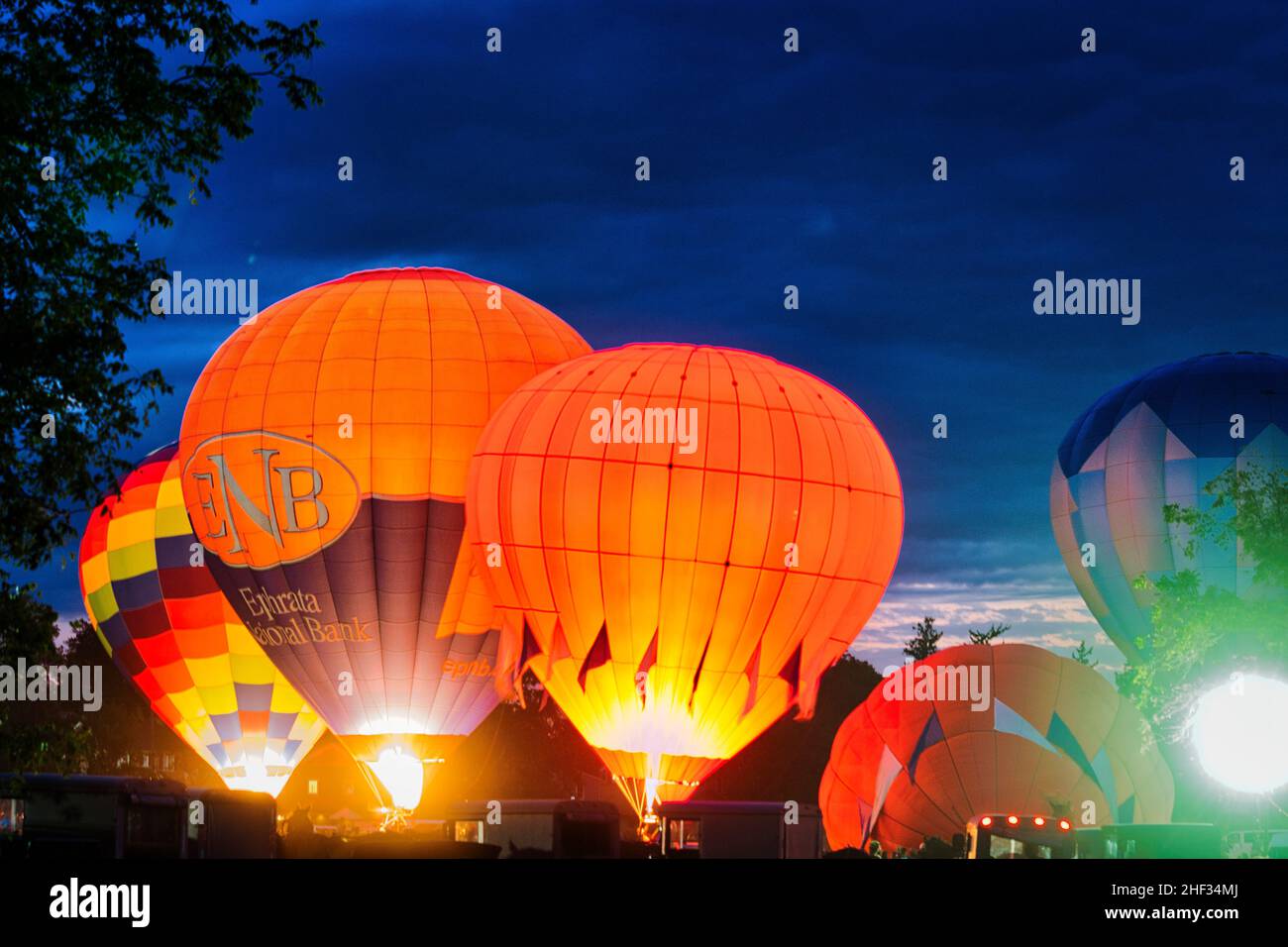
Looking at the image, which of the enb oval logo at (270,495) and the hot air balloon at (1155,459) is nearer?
the enb oval logo at (270,495)

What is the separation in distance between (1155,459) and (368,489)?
18209mm

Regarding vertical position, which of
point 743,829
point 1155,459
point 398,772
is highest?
point 1155,459

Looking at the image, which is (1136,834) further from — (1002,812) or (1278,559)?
(1002,812)

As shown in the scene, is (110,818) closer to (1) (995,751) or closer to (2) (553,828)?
(2) (553,828)

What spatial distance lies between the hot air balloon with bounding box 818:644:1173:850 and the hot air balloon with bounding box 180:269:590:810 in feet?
27.9

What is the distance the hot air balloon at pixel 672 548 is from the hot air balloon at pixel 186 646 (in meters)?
13.2

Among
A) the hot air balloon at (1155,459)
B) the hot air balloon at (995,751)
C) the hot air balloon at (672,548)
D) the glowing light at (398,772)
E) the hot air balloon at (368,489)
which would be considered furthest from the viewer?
the hot air balloon at (1155,459)

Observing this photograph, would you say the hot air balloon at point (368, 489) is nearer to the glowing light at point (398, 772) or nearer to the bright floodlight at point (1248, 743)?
the glowing light at point (398, 772)

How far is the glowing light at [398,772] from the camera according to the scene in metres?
36.0

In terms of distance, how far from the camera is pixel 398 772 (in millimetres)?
36125

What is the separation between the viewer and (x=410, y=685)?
35812mm

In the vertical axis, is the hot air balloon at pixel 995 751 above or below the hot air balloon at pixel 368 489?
below

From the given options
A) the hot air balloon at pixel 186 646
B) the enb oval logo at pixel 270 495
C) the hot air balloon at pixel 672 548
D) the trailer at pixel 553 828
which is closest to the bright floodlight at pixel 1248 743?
the hot air balloon at pixel 672 548

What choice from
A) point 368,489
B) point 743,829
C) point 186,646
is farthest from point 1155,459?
point 186,646
